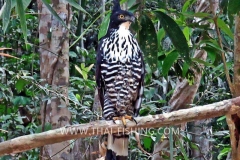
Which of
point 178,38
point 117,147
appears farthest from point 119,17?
point 117,147

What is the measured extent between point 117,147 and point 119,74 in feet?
1.36

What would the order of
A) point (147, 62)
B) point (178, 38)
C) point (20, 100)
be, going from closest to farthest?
point (178, 38)
point (147, 62)
point (20, 100)

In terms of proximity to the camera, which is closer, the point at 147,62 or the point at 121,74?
the point at 147,62

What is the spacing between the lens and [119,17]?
2.42 m

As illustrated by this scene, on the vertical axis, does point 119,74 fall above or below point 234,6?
below

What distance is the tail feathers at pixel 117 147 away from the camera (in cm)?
244

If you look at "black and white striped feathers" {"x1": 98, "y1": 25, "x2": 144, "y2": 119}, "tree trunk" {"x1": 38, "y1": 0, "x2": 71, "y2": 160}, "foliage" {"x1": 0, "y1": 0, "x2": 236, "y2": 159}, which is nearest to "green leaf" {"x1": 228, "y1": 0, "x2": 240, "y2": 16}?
"foliage" {"x1": 0, "y1": 0, "x2": 236, "y2": 159}

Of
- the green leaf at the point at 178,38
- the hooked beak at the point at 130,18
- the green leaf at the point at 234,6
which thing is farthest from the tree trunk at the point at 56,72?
the green leaf at the point at 234,6

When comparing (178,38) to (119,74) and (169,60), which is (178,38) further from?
(119,74)

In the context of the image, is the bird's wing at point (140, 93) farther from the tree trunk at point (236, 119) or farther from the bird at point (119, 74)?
the tree trunk at point (236, 119)

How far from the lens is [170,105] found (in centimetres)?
296

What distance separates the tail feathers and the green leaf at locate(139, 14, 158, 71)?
58 cm

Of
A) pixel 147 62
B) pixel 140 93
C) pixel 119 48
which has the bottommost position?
pixel 140 93

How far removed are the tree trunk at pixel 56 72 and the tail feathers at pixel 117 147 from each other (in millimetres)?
498
